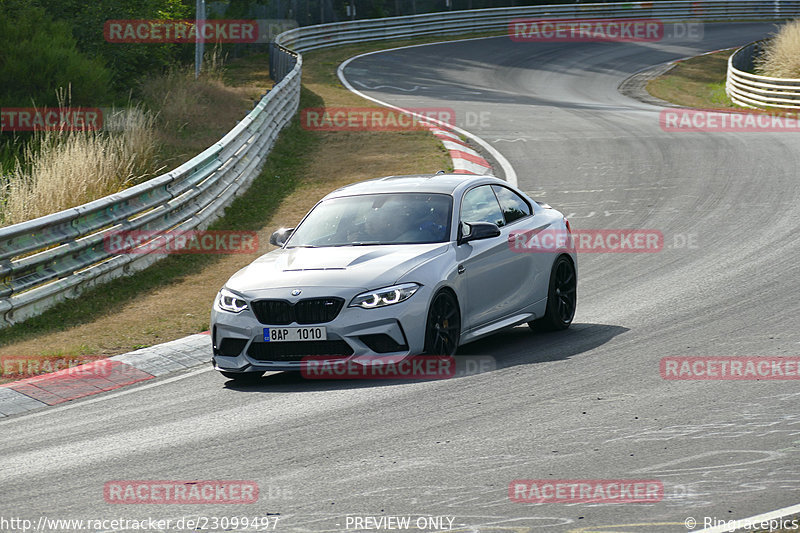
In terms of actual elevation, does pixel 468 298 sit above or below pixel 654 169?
above

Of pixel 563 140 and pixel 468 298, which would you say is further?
pixel 563 140

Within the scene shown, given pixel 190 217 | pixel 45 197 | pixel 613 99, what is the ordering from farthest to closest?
pixel 613 99
pixel 190 217
pixel 45 197

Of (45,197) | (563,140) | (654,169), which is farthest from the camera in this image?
(563,140)

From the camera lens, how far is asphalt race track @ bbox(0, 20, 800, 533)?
19.3 feet

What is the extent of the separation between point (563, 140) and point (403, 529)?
802 inches

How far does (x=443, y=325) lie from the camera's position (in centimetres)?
923

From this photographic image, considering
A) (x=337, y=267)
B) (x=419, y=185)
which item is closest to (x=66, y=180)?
(x=419, y=185)

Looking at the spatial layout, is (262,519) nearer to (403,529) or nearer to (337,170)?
(403,529)

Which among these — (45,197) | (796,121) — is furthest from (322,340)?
(796,121)

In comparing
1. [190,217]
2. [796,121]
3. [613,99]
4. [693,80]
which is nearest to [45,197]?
[190,217]

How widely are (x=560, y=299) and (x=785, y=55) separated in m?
27.1

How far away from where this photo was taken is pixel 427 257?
932 cm

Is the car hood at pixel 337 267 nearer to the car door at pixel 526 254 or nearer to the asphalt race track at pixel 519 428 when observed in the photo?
the asphalt race track at pixel 519 428

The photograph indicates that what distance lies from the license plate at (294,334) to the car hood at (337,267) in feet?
1.17
